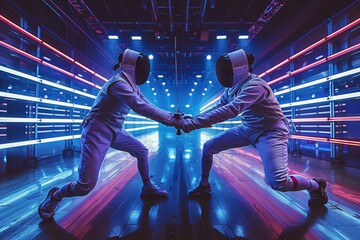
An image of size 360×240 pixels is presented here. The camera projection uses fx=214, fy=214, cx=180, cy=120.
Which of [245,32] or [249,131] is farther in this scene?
[245,32]

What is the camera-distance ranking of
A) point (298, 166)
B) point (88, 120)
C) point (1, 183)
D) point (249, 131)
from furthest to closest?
point (298, 166) < point (1, 183) < point (249, 131) < point (88, 120)

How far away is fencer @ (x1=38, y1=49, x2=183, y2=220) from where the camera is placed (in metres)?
1.88

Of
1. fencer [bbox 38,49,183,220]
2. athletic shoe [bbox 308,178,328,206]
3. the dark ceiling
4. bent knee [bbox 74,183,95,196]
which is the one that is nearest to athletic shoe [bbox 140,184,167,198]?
fencer [bbox 38,49,183,220]

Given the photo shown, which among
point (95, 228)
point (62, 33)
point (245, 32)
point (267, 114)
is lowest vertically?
point (95, 228)

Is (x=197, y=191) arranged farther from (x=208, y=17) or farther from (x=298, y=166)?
(x=208, y=17)

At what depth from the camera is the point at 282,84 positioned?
8711mm

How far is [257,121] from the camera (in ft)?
7.07

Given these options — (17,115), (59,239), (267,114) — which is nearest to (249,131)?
(267,114)

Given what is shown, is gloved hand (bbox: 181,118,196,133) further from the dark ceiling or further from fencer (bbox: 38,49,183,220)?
the dark ceiling

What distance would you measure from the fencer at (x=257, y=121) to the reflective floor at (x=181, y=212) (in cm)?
29

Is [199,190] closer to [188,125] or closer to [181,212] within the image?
[181,212]

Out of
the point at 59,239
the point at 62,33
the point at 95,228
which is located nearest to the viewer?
the point at 59,239

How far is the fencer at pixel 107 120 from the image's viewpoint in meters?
1.88

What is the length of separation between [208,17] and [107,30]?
11.9 ft
